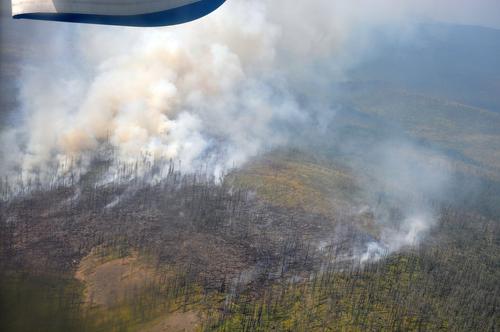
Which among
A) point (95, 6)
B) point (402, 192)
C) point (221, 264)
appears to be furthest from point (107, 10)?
point (402, 192)

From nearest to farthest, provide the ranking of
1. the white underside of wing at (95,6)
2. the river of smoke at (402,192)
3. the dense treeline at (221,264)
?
the white underside of wing at (95,6) < the dense treeline at (221,264) < the river of smoke at (402,192)

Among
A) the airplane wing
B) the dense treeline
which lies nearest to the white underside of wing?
the airplane wing

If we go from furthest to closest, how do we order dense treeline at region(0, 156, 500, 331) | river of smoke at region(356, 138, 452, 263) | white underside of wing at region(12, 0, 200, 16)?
river of smoke at region(356, 138, 452, 263) → dense treeline at region(0, 156, 500, 331) → white underside of wing at region(12, 0, 200, 16)

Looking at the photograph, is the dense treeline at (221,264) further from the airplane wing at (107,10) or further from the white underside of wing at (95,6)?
the white underside of wing at (95,6)

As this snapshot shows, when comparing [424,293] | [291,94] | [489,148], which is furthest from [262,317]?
[489,148]

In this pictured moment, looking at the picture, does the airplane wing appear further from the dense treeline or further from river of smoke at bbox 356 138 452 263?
river of smoke at bbox 356 138 452 263

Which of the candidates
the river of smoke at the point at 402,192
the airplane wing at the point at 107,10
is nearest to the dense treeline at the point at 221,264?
the river of smoke at the point at 402,192

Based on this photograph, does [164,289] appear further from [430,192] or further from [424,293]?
[430,192]
